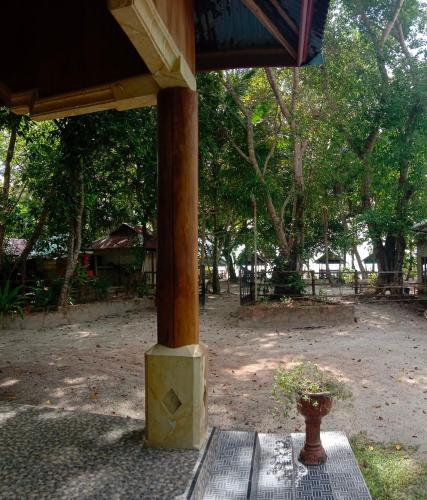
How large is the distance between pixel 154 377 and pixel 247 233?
22.0 metres

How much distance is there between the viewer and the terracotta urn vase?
318cm

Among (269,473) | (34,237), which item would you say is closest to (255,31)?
(269,473)

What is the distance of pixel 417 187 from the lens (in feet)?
51.6

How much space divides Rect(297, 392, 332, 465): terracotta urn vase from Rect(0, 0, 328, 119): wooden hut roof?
2.58 metres

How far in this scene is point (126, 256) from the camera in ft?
58.2

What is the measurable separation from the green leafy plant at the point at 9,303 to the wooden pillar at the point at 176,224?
8772 mm

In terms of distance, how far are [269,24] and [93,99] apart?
162 centimetres

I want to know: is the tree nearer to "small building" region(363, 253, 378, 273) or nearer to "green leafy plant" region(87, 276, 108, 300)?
"small building" region(363, 253, 378, 273)

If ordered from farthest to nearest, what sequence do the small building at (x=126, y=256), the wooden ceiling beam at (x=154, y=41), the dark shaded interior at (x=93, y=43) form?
the small building at (x=126, y=256), the dark shaded interior at (x=93, y=43), the wooden ceiling beam at (x=154, y=41)

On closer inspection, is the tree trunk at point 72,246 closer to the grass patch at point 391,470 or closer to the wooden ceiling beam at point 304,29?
the wooden ceiling beam at point 304,29

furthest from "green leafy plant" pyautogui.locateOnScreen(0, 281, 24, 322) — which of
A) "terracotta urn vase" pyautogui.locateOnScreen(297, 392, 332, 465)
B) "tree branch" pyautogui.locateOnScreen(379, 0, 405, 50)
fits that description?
"tree branch" pyautogui.locateOnScreen(379, 0, 405, 50)

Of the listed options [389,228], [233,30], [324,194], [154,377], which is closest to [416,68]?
[389,228]

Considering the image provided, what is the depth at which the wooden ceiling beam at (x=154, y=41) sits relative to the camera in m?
2.28

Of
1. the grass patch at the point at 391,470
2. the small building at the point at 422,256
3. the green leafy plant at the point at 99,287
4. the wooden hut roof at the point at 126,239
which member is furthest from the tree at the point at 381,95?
the grass patch at the point at 391,470
